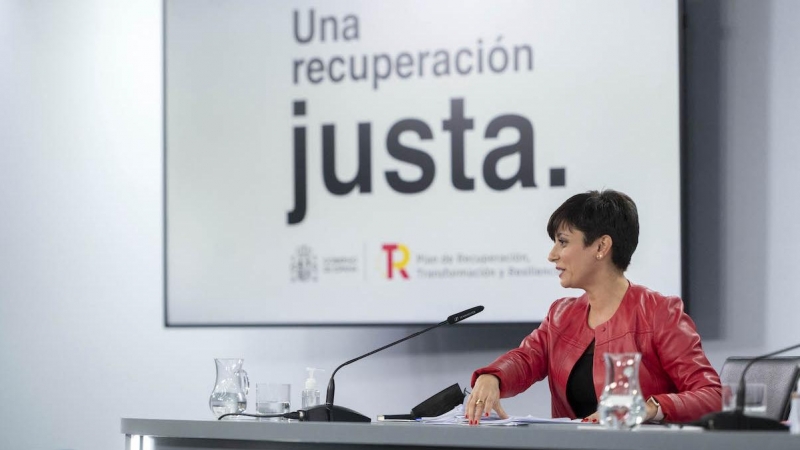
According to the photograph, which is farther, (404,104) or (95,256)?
(95,256)

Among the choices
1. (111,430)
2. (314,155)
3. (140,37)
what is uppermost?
(140,37)

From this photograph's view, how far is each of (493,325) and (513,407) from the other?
0.39 m

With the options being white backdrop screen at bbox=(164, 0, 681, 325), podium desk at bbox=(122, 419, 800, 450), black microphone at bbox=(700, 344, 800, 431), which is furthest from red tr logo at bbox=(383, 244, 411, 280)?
black microphone at bbox=(700, 344, 800, 431)

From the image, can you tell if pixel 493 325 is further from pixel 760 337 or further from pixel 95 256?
pixel 95 256

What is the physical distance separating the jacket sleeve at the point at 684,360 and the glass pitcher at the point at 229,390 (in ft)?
3.18

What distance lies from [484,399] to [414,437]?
58 cm

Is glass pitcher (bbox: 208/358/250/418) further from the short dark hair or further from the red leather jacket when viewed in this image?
the short dark hair

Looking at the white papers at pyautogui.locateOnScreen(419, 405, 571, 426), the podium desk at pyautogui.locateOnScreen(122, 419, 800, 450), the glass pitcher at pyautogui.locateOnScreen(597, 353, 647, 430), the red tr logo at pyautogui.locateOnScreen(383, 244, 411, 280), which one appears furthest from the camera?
the red tr logo at pyautogui.locateOnScreen(383, 244, 411, 280)

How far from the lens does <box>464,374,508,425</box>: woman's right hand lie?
2.51 metres

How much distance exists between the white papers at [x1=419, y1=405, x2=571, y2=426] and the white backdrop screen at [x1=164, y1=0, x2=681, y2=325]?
115 centimetres

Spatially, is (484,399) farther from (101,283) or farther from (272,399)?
(101,283)

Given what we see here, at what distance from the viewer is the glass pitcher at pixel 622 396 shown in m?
1.96

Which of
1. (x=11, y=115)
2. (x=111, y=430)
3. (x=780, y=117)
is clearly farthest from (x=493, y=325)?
(x=11, y=115)

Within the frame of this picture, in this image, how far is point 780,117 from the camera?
141 inches
